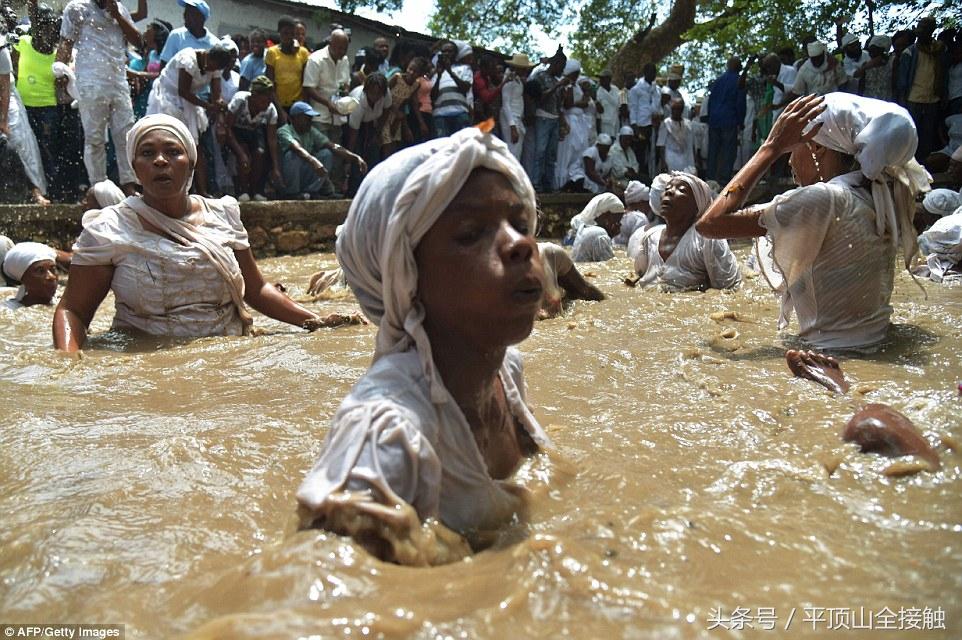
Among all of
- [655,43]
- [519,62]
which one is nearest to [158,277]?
[519,62]

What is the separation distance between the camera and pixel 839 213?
433 cm

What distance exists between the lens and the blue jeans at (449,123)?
1227cm

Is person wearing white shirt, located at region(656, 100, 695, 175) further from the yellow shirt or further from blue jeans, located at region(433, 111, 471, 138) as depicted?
the yellow shirt

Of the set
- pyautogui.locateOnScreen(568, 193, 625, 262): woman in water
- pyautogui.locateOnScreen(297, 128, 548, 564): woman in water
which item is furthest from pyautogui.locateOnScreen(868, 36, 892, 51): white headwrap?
pyautogui.locateOnScreen(297, 128, 548, 564): woman in water

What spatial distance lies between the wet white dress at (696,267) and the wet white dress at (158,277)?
12.2 feet

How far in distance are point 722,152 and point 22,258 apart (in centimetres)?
1178

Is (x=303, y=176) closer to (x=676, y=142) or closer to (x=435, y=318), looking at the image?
(x=676, y=142)

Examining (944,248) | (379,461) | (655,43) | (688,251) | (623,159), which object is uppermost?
(655,43)

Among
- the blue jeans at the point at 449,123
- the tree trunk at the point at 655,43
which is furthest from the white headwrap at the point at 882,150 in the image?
the tree trunk at the point at 655,43

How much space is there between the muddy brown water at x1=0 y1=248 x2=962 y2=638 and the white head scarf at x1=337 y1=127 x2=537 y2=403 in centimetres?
50

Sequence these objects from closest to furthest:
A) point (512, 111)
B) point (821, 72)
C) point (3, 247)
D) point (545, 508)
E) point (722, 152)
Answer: point (545, 508)
point (3, 247)
point (512, 111)
point (821, 72)
point (722, 152)

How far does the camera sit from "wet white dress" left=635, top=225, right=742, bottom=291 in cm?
706

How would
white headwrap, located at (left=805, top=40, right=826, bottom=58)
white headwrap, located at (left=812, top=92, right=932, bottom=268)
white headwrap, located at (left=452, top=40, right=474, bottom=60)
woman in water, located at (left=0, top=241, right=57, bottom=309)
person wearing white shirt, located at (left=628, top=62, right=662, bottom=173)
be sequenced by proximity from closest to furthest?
white headwrap, located at (left=812, top=92, right=932, bottom=268), woman in water, located at (left=0, top=241, right=57, bottom=309), white headwrap, located at (left=452, top=40, right=474, bottom=60), white headwrap, located at (left=805, top=40, right=826, bottom=58), person wearing white shirt, located at (left=628, top=62, right=662, bottom=173)

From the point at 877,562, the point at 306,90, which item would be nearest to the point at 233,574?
the point at 877,562
